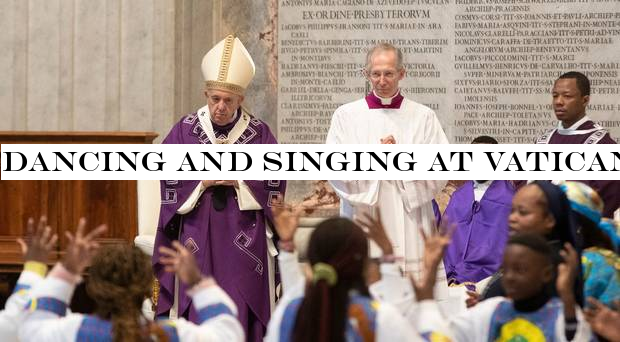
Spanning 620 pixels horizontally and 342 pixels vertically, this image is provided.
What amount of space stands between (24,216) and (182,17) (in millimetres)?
2642

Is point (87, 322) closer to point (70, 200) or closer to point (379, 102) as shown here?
point (379, 102)

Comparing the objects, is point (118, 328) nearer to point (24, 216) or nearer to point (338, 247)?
point (338, 247)

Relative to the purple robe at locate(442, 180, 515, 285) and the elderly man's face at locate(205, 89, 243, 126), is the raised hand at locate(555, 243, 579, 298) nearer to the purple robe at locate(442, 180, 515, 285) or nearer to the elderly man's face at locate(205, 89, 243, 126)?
the elderly man's face at locate(205, 89, 243, 126)

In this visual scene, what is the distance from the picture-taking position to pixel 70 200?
8.42m

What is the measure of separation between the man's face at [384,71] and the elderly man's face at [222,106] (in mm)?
873

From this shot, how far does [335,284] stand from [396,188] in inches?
149

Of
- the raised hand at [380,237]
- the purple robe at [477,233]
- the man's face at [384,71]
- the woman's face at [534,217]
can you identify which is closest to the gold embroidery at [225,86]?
the man's face at [384,71]

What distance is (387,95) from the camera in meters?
7.65

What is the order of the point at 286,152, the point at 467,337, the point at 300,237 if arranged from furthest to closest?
1. the point at 300,237
2. the point at 286,152
3. the point at 467,337

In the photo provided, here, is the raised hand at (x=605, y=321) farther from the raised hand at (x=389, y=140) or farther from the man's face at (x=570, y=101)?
the man's face at (x=570, y=101)

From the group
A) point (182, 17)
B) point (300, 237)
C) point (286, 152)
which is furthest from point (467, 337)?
point (182, 17)

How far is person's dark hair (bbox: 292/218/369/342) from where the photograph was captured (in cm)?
372

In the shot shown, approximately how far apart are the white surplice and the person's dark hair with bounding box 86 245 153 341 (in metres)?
3.31

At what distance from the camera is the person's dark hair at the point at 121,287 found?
3.92 m
